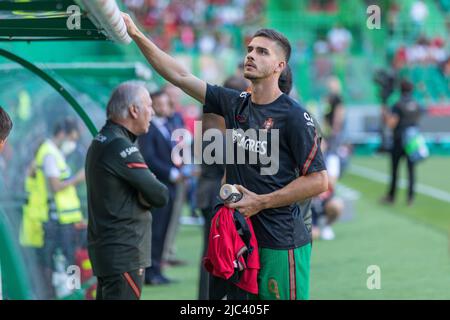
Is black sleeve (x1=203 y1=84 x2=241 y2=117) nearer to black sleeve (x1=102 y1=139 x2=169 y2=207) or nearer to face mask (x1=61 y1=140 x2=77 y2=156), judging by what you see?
black sleeve (x1=102 y1=139 x2=169 y2=207)

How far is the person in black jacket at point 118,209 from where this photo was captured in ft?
21.3

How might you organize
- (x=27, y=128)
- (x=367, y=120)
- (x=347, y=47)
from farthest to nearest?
(x=347, y=47)
(x=367, y=120)
(x=27, y=128)

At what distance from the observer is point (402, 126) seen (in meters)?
18.0

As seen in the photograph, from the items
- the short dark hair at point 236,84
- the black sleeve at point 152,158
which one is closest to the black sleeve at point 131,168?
the short dark hair at point 236,84

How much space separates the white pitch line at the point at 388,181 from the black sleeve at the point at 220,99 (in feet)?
42.5

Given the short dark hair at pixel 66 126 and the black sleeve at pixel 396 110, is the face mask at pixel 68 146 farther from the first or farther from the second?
the black sleeve at pixel 396 110

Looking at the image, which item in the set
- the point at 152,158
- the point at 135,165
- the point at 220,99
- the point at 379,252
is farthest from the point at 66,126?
the point at 379,252

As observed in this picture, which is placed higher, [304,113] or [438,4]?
[438,4]

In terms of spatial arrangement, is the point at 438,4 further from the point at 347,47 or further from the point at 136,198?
the point at 136,198

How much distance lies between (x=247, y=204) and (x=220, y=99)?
27.6 inches
